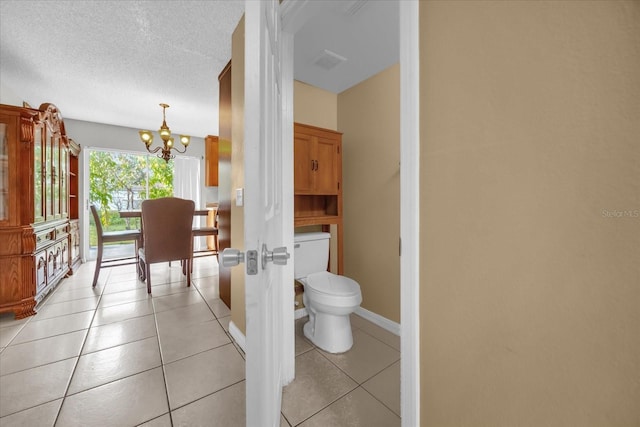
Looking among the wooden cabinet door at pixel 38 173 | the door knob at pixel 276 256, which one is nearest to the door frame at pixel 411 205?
the door knob at pixel 276 256

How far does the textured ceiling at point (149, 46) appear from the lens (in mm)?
1726

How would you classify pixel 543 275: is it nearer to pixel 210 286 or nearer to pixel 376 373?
pixel 376 373

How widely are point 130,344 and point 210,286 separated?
4.11 ft

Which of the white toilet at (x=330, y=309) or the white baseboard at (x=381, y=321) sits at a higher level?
the white toilet at (x=330, y=309)

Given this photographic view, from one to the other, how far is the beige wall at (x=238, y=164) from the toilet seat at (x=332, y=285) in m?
0.51

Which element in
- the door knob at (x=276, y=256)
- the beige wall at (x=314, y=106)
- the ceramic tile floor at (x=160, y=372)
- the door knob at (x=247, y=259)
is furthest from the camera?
the beige wall at (x=314, y=106)

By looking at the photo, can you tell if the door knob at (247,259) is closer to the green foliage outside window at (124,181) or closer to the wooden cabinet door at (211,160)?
the wooden cabinet door at (211,160)

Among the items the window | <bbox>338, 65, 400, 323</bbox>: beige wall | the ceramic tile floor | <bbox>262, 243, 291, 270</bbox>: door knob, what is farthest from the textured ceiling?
the ceramic tile floor

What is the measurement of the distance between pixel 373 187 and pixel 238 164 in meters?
1.18

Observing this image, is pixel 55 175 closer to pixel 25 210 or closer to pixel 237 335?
pixel 25 210

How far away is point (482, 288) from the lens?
63 centimetres

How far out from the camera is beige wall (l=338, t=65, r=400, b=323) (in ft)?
6.77

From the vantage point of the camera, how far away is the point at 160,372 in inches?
58.9

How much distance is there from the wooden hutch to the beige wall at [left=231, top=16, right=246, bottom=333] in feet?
6.41
